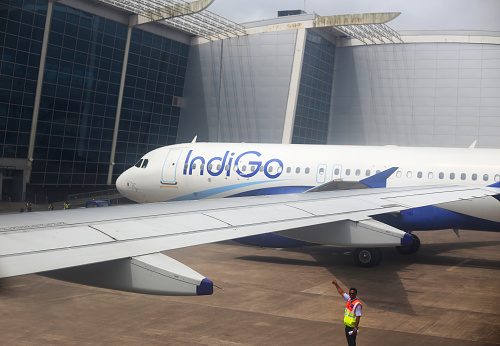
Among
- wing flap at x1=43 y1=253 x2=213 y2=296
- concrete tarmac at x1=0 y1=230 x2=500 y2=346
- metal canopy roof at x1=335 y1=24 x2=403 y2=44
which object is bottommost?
concrete tarmac at x1=0 y1=230 x2=500 y2=346

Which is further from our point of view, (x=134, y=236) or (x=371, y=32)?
(x=371, y=32)

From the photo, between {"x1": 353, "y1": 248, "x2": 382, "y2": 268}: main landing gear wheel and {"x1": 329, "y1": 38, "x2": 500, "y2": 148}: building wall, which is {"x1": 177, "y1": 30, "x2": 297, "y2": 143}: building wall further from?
{"x1": 353, "y1": 248, "x2": 382, "y2": 268}: main landing gear wheel

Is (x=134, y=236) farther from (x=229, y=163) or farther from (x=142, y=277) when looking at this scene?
(x=229, y=163)

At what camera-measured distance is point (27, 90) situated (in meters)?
46.8

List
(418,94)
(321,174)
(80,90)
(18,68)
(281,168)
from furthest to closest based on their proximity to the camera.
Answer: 1. (418,94)
2. (80,90)
3. (18,68)
4. (281,168)
5. (321,174)

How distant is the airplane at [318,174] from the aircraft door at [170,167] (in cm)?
5

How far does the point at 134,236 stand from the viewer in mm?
6262

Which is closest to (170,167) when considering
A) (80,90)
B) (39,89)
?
(39,89)

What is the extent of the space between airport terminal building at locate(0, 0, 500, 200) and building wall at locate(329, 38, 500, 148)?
0.35ft

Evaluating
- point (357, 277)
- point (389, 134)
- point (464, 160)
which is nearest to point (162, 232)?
point (357, 277)

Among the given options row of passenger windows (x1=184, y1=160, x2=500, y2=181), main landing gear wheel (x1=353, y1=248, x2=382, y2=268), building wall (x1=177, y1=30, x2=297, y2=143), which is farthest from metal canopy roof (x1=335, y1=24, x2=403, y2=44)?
main landing gear wheel (x1=353, y1=248, x2=382, y2=268)

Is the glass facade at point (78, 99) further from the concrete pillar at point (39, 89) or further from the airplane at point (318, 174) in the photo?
the airplane at point (318, 174)

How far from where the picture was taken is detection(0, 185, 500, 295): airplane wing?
527 centimetres

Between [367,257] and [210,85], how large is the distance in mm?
41929
